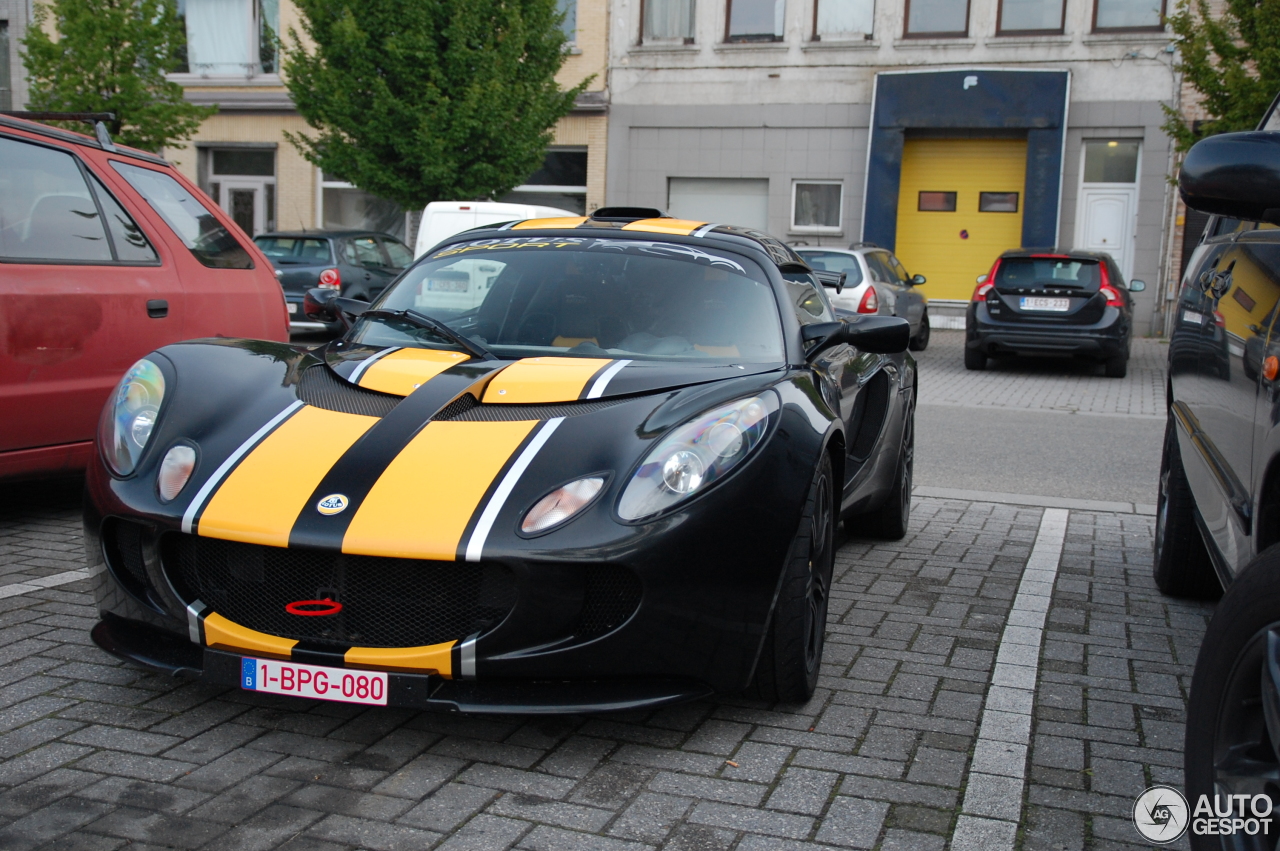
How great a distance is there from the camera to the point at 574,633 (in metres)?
3.06

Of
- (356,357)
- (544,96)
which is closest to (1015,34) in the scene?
(544,96)

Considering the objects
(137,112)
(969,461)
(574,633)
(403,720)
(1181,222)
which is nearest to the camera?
(574,633)

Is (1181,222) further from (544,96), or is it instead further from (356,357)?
(356,357)

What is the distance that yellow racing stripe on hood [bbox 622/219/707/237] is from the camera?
4.80 m

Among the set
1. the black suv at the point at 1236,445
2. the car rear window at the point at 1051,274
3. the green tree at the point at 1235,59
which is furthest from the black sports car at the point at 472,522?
the green tree at the point at 1235,59

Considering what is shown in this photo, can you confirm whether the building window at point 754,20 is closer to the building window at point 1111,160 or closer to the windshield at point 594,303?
the building window at point 1111,160

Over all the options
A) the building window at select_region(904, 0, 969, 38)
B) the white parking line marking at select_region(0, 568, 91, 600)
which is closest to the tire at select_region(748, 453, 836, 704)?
the white parking line marking at select_region(0, 568, 91, 600)

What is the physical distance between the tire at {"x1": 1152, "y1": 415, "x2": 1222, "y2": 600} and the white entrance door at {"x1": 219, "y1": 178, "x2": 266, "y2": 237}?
967 inches

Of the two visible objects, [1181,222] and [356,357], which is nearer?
[356,357]

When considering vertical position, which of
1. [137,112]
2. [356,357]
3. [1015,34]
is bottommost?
[356,357]

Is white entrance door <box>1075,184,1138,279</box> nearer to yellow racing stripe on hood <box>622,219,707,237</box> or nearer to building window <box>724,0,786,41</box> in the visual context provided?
building window <box>724,0,786,41</box>

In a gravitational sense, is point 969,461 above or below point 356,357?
below

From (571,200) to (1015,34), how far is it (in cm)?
912

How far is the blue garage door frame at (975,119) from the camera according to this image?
72.2 ft
